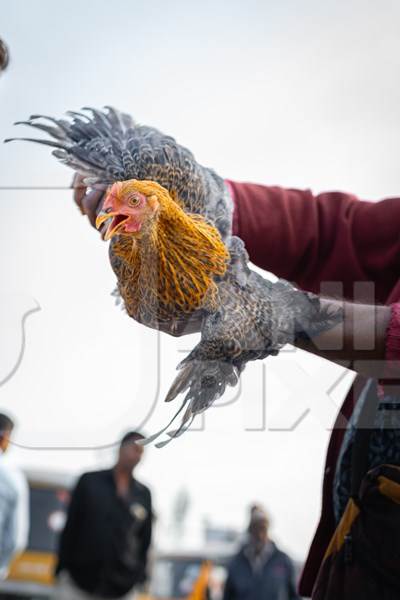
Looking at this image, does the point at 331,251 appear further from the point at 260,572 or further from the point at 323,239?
the point at 260,572

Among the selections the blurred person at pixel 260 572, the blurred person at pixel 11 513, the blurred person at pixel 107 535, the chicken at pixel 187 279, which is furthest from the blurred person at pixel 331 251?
the blurred person at pixel 260 572

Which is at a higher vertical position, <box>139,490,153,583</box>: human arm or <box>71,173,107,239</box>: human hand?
<box>71,173,107,239</box>: human hand

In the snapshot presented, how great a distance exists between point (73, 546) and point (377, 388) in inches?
63.0

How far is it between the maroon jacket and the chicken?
0.24 m

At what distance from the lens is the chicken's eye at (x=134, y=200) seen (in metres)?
0.81

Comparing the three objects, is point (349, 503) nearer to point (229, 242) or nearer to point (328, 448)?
point (328, 448)

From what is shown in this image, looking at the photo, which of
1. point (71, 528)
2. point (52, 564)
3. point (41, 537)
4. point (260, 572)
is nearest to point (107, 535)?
point (71, 528)

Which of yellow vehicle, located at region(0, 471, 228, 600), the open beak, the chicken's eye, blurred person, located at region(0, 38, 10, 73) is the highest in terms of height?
blurred person, located at region(0, 38, 10, 73)

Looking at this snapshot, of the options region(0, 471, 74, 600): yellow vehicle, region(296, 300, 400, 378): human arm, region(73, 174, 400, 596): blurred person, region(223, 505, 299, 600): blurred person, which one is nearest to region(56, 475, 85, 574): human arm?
region(223, 505, 299, 600): blurred person

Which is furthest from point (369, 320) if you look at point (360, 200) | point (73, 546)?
point (73, 546)

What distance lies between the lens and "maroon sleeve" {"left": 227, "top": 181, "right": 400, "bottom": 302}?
1.16 m

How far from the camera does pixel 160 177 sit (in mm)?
888

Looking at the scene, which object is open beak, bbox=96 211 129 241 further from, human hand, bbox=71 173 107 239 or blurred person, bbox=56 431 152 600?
blurred person, bbox=56 431 152 600

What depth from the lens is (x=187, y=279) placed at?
32.7 inches
